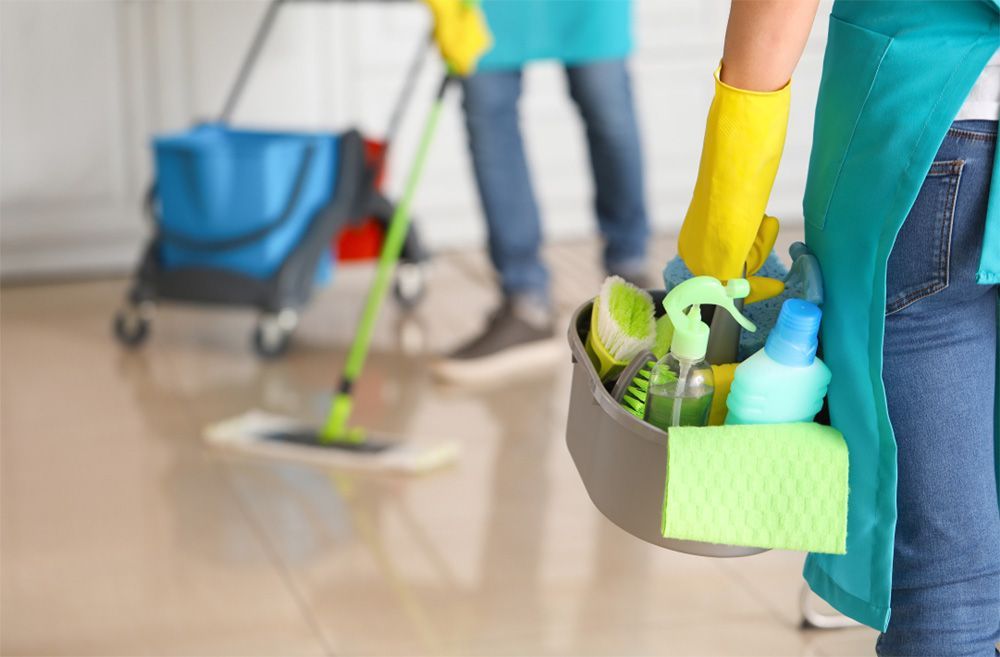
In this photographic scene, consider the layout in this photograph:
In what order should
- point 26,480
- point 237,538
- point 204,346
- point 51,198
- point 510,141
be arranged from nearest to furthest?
point 237,538 < point 26,480 < point 510,141 < point 204,346 < point 51,198

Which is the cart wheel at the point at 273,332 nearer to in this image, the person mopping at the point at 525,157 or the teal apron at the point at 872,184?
the person mopping at the point at 525,157

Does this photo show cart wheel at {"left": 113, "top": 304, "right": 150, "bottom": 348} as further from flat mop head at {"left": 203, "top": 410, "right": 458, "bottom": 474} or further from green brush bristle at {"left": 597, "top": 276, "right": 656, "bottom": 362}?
green brush bristle at {"left": 597, "top": 276, "right": 656, "bottom": 362}

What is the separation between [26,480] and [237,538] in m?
0.42

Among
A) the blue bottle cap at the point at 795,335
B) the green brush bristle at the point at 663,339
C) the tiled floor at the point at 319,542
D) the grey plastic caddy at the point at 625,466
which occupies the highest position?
the blue bottle cap at the point at 795,335

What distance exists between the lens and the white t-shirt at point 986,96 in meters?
0.92

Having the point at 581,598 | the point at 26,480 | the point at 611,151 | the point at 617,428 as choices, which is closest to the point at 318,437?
the point at 26,480

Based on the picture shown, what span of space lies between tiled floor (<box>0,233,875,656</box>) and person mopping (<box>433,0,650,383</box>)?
10 centimetres

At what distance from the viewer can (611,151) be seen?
2566 mm

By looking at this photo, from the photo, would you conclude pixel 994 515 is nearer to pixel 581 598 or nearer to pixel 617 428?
pixel 617 428

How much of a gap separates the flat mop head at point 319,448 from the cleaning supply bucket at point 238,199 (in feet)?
1.65

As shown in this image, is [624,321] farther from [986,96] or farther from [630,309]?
[986,96]

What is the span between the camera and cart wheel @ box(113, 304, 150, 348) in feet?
8.86

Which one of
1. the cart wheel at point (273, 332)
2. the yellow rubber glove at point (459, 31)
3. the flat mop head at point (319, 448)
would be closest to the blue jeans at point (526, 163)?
the yellow rubber glove at point (459, 31)

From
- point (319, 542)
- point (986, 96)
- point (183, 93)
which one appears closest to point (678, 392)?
point (986, 96)
